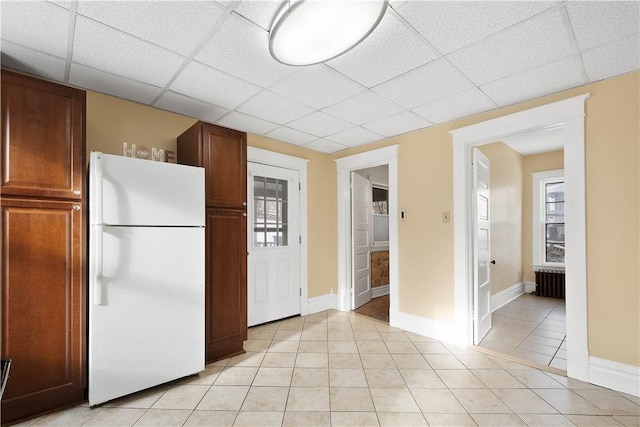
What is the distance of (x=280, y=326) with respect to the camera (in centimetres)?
373

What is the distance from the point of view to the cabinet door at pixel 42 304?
5.97 ft

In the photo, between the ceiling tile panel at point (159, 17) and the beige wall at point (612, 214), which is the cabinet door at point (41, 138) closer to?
the ceiling tile panel at point (159, 17)

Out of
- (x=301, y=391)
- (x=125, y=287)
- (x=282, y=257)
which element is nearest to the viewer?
(x=125, y=287)

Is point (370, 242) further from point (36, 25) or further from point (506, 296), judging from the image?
point (36, 25)

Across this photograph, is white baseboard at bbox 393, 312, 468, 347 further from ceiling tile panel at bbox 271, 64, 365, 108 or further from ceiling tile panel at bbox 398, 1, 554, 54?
ceiling tile panel at bbox 398, 1, 554, 54

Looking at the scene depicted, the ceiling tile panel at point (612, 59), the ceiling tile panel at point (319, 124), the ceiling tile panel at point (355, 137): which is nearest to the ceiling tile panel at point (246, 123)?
the ceiling tile panel at point (319, 124)

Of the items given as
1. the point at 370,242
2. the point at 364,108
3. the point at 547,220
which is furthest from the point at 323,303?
the point at 547,220

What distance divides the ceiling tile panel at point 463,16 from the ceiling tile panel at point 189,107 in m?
1.97

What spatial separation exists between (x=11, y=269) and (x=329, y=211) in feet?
11.5

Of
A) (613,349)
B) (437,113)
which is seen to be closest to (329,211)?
(437,113)

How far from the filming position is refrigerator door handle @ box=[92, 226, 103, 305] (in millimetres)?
1961

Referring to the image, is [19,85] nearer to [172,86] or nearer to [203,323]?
[172,86]

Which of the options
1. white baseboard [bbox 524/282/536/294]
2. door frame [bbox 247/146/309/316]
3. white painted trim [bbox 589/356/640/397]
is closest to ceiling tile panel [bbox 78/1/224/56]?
door frame [bbox 247/146/309/316]

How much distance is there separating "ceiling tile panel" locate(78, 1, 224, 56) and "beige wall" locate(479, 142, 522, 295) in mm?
3862
